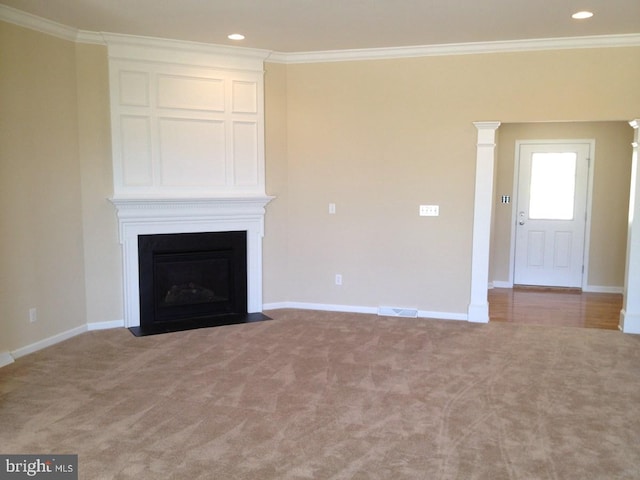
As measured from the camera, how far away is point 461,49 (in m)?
5.20

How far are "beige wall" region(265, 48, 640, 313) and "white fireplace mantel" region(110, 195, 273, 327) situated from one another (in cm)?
33

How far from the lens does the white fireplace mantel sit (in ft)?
16.7

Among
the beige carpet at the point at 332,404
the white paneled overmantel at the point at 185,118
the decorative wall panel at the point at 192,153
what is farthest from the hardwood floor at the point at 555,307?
the decorative wall panel at the point at 192,153

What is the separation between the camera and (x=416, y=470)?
2.67 meters

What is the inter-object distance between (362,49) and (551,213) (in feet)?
12.3

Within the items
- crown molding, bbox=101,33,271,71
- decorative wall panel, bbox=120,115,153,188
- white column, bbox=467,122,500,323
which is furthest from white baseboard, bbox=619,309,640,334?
decorative wall panel, bbox=120,115,153,188

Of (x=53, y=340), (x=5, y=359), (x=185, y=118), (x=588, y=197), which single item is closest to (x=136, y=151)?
(x=185, y=118)

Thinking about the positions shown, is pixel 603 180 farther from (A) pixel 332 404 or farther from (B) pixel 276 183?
(A) pixel 332 404

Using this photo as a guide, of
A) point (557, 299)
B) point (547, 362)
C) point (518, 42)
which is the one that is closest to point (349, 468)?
point (547, 362)

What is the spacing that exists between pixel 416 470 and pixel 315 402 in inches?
37.9

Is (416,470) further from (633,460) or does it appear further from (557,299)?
(557,299)

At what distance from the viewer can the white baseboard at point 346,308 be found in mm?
5555

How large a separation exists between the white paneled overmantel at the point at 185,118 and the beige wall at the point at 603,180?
12.1ft

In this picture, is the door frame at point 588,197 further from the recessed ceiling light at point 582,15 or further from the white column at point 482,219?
the recessed ceiling light at point 582,15
